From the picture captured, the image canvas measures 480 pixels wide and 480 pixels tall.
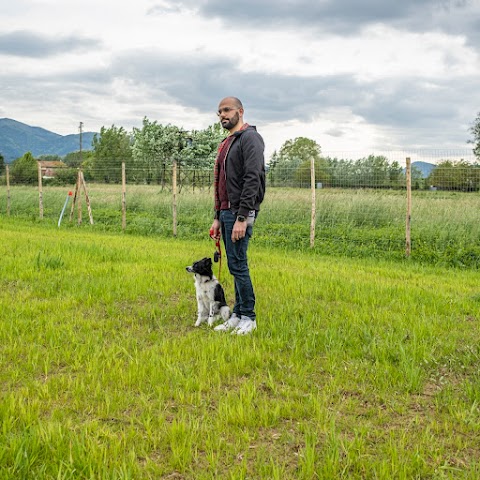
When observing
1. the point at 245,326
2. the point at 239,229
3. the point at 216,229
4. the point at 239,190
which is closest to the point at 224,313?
the point at 245,326

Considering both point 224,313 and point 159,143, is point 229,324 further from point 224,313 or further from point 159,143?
point 159,143

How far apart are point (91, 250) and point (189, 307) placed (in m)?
4.75

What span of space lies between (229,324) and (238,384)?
1.60 metres

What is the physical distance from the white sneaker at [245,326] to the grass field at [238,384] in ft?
0.54

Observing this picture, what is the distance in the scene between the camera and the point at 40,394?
4.05 meters

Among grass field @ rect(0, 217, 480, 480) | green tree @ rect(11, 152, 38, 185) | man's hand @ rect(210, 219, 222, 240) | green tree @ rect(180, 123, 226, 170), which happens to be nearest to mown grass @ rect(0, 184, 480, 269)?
grass field @ rect(0, 217, 480, 480)

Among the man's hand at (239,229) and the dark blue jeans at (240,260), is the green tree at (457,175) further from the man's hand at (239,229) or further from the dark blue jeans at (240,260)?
the man's hand at (239,229)

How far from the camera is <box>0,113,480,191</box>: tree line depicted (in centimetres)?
1403

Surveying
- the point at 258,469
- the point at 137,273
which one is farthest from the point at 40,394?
the point at 137,273

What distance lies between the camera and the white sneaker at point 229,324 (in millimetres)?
5863

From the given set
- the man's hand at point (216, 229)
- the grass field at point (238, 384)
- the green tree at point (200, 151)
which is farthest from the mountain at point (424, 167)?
the green tree at point (200, 151)

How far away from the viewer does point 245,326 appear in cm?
579

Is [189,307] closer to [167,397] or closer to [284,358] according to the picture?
[284,358]

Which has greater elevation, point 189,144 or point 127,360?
point 189,144
